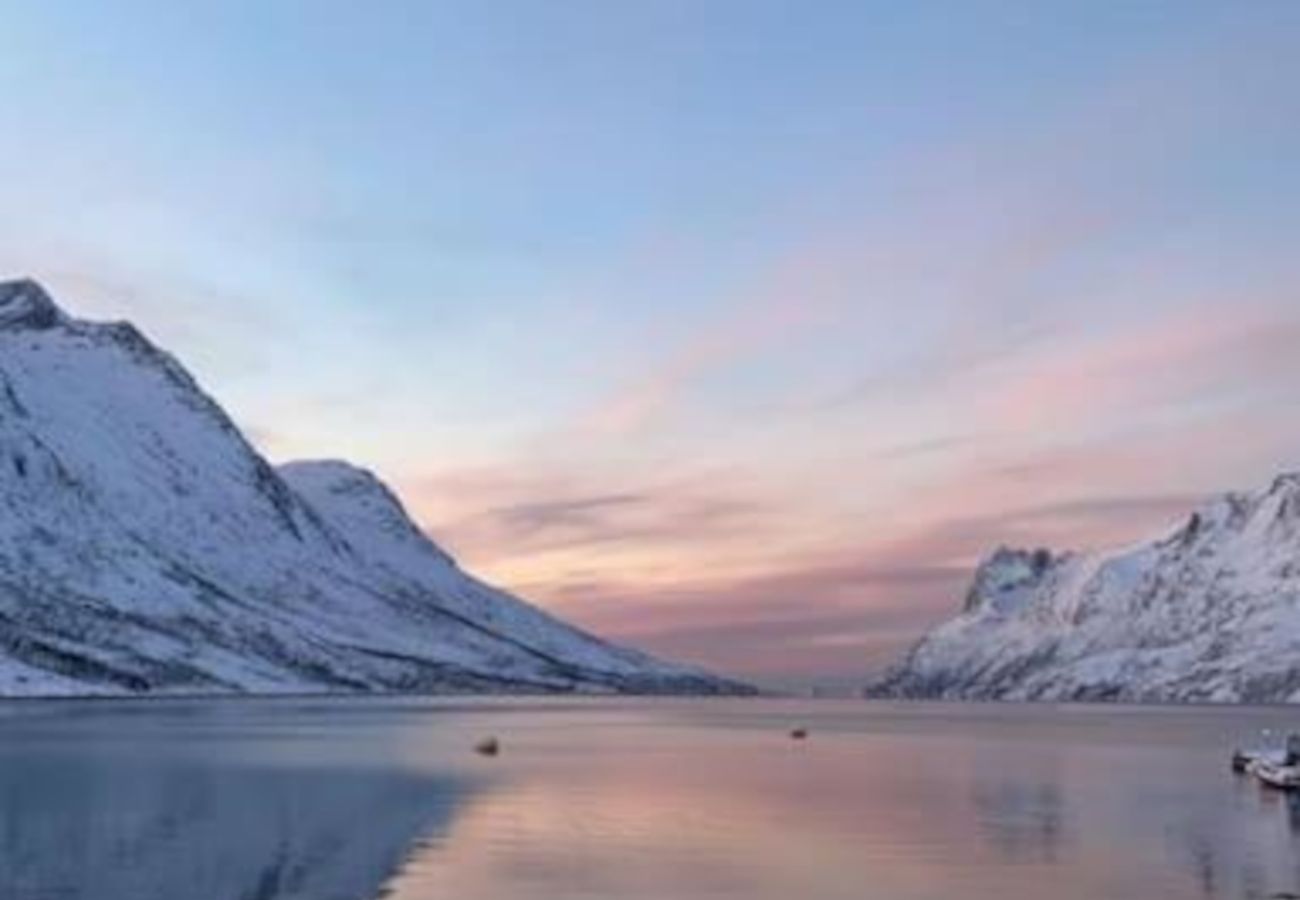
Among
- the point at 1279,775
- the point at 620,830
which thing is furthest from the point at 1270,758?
the point at 620,830

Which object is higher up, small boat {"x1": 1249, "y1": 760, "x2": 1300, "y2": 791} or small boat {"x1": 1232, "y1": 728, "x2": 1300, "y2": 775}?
small boat {"x1": 1232, "y1": 728, "x2": 1300, "y2": 775}

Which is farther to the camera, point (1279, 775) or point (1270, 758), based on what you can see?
point (1270, 758)

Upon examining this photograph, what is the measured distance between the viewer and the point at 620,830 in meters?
89.8

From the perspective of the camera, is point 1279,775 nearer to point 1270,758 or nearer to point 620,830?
point 1270,758

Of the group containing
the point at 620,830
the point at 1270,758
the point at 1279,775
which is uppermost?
the point at 1270,758

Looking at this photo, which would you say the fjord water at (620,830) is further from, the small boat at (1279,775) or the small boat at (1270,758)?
the small boat at (1270,758)

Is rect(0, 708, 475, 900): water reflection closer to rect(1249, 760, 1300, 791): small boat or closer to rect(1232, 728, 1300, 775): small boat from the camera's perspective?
rect(1249, 760, 1300, 791): small boat

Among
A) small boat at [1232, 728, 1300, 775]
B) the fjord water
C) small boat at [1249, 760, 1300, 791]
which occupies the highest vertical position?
small boat at [1232, 728, 1300, 775]

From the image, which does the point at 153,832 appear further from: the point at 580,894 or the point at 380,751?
the point at 380,751

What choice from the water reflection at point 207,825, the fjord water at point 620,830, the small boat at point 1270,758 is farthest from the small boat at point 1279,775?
the water reflection at point 207,825

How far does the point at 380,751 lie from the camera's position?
563ft

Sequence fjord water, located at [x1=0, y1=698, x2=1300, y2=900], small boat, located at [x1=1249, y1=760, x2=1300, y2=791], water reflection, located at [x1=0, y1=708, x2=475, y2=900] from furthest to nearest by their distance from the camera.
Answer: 1. small boat, located at [x1=1249, y1=760, x2=1300, y2=791]
2. fjord water, located at [x1=0, y1=698, x2=1300, y2=900]
3. water reflection, located at [x1=0, y1=708, x2=475, y2=900]

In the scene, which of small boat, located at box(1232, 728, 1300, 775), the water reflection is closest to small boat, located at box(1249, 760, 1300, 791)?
small boat, located at box(1232, 728, 1300, 775)

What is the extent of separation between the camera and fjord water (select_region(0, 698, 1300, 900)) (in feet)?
225
